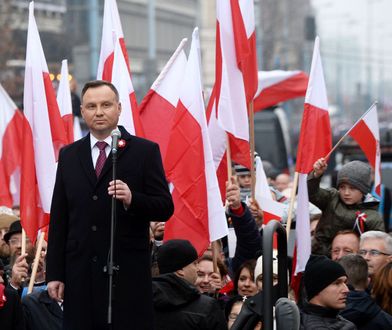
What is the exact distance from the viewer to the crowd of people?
6766 millimetres

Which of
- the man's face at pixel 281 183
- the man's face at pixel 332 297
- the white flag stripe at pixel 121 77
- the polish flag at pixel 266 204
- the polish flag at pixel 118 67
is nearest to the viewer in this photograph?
the man's face at pixel 332 297

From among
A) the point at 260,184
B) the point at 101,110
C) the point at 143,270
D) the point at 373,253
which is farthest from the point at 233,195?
the point at 101,110

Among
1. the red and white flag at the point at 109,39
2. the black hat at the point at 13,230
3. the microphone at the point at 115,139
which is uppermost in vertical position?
the red and white flag at the point at 109,39

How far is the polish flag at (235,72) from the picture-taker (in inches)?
378

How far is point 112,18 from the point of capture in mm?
10148

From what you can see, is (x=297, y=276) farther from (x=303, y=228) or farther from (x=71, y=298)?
(x=71, y=298)

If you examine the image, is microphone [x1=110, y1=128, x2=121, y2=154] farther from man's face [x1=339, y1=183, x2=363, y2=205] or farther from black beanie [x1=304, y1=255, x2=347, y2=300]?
man's face [x1=339, y1=183, x2=363, y2=205]

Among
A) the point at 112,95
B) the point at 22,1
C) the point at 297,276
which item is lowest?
the point at 297,276

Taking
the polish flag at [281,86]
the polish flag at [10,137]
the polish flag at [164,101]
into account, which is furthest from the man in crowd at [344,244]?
the polish flag at [281,86]

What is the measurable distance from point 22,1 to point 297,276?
105 feet

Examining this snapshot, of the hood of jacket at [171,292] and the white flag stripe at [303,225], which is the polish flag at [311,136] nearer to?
the white flag stripe at [303,225]

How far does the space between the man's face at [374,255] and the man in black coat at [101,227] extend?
8.81ft

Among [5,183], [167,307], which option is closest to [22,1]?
[5,183]

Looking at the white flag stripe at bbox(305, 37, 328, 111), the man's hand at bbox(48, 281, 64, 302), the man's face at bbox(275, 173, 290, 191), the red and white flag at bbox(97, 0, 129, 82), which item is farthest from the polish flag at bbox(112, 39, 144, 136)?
the man's face at bbox(275, 173, 290, 191)
